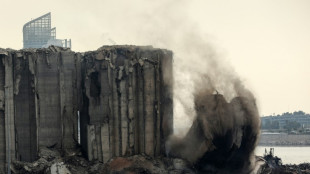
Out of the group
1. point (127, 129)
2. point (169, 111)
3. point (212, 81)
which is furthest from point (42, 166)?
point (212, 81)

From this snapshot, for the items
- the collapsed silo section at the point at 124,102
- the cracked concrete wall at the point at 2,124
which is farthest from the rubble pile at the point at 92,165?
the cracked concrete wall at the point at 2,124

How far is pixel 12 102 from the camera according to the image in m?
83.5

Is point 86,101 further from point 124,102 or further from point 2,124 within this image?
point 2,124

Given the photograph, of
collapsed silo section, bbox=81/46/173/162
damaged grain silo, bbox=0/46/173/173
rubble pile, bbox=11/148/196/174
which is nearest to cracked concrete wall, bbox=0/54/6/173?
damaged grain silo, bbox=0/46/173/173

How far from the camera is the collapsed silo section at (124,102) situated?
3337 inches

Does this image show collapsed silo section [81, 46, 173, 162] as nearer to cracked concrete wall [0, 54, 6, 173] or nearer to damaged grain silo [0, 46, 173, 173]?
damaged grain silo [0, 46, 173, 173]

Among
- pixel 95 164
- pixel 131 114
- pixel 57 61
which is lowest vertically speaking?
pixel 95 164

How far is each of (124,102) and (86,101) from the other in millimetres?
4294

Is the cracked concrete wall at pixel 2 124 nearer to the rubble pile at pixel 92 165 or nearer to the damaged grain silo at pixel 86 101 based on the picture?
the damaged grain silo at pixel 86 101

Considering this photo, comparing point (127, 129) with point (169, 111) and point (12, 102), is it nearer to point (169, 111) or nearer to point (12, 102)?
point (169, 111)

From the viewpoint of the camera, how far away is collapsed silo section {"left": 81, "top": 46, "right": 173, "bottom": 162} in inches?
3337

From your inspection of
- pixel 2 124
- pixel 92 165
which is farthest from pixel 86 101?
pixel 2 124

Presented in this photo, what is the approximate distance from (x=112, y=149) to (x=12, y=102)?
1163 centimetres

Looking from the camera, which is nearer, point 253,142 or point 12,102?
point 12,102
